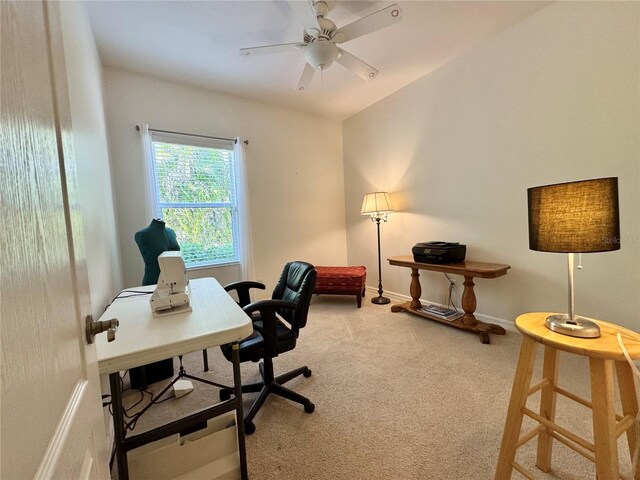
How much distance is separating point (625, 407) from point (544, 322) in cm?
39

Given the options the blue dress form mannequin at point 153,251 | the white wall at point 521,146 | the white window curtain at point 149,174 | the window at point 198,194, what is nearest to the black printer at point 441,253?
the white wall at point 521,146

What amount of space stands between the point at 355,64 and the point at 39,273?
2.47 meters

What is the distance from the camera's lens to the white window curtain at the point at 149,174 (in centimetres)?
285

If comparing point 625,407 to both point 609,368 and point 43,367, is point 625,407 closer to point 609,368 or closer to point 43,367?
point 609,368

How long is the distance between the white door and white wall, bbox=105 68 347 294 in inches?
104

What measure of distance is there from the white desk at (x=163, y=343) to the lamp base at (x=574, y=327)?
1203 mm

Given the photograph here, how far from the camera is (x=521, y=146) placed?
2.45 meters

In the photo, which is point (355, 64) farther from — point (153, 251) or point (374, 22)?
point (153, 251)

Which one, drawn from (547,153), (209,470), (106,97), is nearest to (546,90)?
(547,153)

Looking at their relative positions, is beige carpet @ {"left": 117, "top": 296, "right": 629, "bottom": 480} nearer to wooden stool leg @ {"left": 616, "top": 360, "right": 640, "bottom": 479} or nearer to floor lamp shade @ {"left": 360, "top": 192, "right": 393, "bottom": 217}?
wooden stool leg @ {"left": 616, "top": 360, "right": 640, "bottom": 479}

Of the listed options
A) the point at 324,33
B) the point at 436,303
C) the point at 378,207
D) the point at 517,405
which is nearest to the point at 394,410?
the point at 517,405

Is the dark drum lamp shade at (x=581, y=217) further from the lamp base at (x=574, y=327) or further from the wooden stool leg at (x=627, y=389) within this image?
the wooden stool leg at (x=627, y=389)

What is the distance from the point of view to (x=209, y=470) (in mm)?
1163

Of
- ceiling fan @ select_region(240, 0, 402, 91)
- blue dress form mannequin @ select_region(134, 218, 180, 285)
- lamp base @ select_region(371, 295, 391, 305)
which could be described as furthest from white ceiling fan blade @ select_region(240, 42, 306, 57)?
lamp base @ select_region(371, 295, 391, 305)
